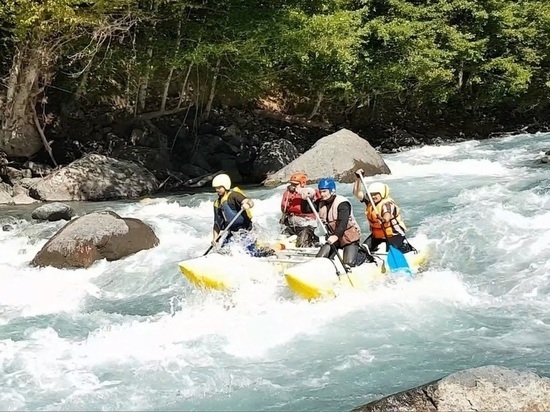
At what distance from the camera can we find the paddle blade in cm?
766

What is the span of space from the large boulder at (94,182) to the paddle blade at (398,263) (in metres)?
8.12

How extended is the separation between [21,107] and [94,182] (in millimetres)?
2570

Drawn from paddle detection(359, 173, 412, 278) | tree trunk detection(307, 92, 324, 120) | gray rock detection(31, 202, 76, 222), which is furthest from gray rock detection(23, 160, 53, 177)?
paddle detection(359, 173, 412, 278)

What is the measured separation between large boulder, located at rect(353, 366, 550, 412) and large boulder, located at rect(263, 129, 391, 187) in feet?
34.1

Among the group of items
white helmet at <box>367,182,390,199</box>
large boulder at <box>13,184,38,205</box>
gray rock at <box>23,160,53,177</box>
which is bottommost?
large boulder at <box>13,184,38,205</box>

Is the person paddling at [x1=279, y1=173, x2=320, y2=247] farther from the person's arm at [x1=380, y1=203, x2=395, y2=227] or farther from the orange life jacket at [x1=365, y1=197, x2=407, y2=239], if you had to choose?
the person's arm at [x1=380, y1=203, x2=395, y2=227]

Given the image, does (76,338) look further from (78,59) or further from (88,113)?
(88,113)

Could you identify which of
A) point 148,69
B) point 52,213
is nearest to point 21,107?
point 148,69

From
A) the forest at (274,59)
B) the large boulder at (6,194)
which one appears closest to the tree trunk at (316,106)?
the forest at (274,59)

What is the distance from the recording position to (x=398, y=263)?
7688 millimetres

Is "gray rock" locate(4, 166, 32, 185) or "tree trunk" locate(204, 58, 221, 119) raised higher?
"tree trunk" locate(204, 58, 221, 119)

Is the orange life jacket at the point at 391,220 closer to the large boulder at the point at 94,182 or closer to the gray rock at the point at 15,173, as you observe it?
the large boulder at the point at 94,182

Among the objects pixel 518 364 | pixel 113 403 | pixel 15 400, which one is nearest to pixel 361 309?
pixel 518 364

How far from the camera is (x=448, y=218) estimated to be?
10422 mm
